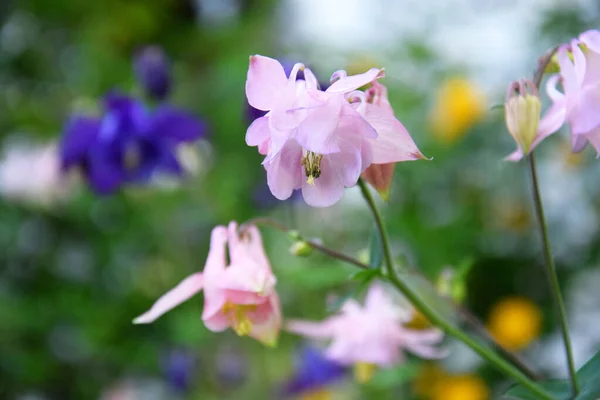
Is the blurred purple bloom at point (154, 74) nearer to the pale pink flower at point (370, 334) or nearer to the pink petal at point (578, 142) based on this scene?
the pale pink flower at point (370, 334)

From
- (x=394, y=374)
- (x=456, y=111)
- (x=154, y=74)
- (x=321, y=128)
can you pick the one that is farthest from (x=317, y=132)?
(x=456, y=111)

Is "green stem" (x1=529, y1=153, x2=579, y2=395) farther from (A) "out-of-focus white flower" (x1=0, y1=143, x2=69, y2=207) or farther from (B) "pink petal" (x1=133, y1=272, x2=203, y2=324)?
(A) "out-of-focus white flower" (x1=0, y1=143, x2=69, y2=207)

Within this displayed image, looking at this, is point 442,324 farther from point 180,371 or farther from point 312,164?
point 180,371

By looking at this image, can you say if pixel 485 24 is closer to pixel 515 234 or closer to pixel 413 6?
pixel 413 6

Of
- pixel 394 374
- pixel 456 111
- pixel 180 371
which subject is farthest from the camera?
pixel 456 111

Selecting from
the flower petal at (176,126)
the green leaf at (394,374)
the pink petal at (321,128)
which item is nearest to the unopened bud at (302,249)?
the pink petal at (321,128)

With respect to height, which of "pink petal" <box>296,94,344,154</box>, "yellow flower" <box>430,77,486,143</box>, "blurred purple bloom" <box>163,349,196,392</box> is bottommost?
"blurred purple bloom" <box>163,349,196,392</box>

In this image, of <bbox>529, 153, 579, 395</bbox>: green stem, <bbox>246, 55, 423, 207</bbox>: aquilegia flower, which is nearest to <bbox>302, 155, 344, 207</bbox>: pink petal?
<bbox>246, 55, 423, 207</bbox>: aquilegia flower
